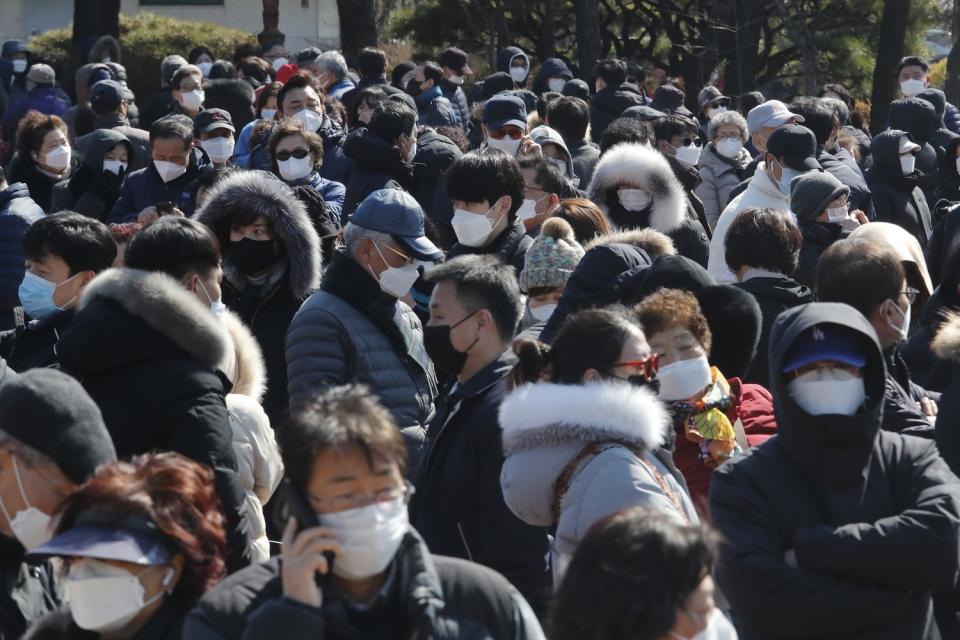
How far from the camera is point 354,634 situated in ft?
10.1

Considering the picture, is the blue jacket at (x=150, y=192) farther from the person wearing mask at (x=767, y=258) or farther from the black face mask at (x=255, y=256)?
the person wearing mask at (x=767, y=258)

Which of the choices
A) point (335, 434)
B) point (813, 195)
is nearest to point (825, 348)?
point (335, 434)

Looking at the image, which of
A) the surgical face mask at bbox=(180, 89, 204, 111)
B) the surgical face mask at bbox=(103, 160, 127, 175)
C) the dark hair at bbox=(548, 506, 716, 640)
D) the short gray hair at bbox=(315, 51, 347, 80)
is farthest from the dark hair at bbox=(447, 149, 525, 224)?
the short gray hair at bbox=(315, 51, 347, 80)

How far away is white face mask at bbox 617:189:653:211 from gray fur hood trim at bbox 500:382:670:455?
160 inches

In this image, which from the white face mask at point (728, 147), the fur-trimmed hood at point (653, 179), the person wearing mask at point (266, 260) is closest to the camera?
the person wearing mask at point (266, 260)

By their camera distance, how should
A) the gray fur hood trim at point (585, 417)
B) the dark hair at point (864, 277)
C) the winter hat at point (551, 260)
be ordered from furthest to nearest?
the winter hat at point (551, 260), the dark hair at point (864, 277), the gray fur hood trim at point (585, 417)

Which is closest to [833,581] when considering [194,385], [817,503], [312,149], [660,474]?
[817,503]

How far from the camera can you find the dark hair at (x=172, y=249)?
5051 millimetres

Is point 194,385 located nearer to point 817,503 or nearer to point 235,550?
point 235,550

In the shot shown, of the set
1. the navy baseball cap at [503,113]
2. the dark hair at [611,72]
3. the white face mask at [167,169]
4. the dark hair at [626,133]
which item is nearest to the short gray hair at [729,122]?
the dark hair at [626,133]

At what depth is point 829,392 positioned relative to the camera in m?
3.98

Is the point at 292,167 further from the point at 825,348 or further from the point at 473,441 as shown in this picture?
the point at 825,348

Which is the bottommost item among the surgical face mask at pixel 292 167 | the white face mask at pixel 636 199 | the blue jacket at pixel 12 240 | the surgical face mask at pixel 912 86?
the blue jacket at pixel 12 240

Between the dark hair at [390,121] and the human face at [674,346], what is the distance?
188 inches
